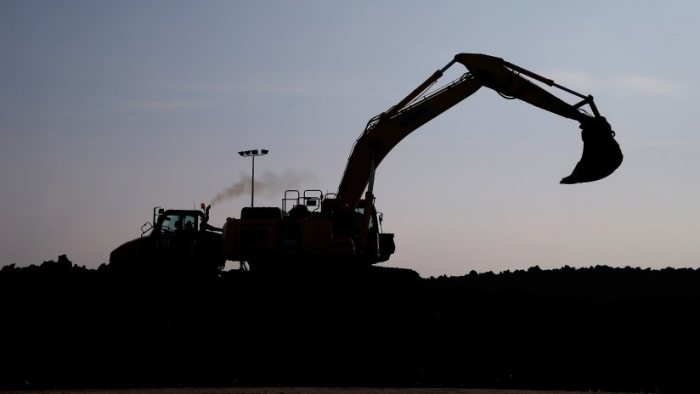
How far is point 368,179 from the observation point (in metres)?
33.0

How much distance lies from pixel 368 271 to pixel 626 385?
26.1 ft

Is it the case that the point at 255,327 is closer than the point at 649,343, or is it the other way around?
the point at 255,327

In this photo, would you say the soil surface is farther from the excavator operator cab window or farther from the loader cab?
the loader cab

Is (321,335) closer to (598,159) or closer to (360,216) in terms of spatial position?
(360,216)

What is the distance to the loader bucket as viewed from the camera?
1220 inches

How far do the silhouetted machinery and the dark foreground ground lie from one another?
→ 2832 millimetres

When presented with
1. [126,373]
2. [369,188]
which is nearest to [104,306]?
[126,373]

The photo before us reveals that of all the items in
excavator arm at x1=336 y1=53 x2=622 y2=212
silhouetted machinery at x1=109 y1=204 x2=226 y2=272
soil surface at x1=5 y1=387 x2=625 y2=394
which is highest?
excavator arm at x1=336 y1=53 x2=622 y2=212

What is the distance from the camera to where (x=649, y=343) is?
30953 mm

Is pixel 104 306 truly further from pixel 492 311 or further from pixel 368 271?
pixel 492 311

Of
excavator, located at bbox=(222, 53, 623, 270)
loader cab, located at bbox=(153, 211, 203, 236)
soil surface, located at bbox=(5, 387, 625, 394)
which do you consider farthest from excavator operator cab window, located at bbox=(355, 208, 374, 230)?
soil surface, located at bbox=(5, 387, 625, 394)

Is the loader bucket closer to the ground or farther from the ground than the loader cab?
farther from the ground

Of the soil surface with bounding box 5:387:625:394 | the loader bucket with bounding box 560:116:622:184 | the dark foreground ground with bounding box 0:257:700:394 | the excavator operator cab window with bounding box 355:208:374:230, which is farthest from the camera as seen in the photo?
the excavator operator cab window with bounding box 355:208:374:230

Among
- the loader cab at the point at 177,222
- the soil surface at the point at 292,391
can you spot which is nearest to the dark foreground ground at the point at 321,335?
the soil surface at the point at 292,391
